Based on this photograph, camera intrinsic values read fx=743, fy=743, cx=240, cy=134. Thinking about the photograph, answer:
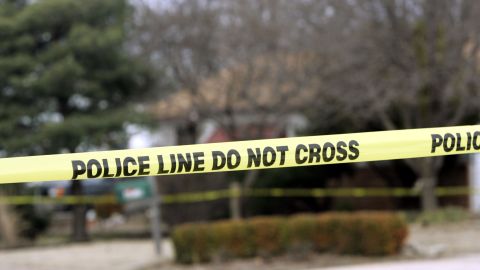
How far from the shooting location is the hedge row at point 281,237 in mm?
10969

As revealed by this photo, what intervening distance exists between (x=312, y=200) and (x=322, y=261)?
364 inches

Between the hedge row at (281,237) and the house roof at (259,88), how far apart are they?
700cm

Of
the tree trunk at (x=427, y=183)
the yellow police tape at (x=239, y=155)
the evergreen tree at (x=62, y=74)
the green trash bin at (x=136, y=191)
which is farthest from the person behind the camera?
the tree trunk at (x=427, y=183)

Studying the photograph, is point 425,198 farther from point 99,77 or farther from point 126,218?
point 126,218

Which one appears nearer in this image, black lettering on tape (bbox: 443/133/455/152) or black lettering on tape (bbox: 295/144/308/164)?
black lettering on tape (bbox: 295/144/308/164)

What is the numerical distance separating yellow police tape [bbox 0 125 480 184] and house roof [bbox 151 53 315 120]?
12.0 meters

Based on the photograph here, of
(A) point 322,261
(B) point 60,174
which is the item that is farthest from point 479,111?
(B) point 60,174

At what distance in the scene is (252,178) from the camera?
18.7 meters

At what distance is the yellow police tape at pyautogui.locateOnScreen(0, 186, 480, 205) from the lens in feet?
55.7

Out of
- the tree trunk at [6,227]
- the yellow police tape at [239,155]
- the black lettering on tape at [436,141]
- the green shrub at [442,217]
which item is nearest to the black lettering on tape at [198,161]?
the yellow police tape at [239,155]

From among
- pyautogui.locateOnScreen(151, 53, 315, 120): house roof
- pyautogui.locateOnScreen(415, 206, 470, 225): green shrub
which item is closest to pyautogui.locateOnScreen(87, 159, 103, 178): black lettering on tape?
pyautogui.locateOnScreen(415, 206, 470, 225): green shrub

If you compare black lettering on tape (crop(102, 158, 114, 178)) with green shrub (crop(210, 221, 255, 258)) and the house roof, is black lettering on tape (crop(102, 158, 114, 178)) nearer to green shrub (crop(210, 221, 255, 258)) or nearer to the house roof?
green shrub (crop(210, 221, 255, 258))

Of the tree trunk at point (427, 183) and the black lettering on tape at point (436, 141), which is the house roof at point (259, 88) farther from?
the black lettering on tape at point (436, 141)

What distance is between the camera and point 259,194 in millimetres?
19078
